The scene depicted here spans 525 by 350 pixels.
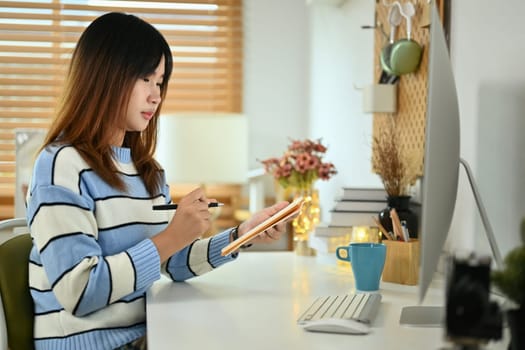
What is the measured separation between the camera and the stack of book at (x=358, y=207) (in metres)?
1.74

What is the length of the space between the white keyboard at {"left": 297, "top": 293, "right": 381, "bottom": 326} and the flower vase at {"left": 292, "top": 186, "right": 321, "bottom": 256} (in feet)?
2.18

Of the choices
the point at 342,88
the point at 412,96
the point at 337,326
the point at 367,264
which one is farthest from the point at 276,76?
the point at 337,326

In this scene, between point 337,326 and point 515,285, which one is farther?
point 337,326

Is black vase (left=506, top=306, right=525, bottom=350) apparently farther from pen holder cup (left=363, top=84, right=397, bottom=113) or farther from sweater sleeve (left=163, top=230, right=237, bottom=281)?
pen holder cup (left=363, top=84, right=397, bottom=113)

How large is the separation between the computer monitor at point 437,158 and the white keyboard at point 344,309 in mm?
92

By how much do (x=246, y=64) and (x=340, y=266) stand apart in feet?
6.41

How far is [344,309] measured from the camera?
3.62 ft

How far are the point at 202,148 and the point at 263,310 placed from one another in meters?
1.78

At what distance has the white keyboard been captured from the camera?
1.04 m

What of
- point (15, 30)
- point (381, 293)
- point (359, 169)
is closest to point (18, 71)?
point (15, 30)

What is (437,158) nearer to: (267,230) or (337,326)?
(337,326)

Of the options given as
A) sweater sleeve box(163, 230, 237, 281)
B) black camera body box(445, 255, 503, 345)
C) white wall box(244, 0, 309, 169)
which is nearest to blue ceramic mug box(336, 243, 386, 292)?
sweater sleeve box(163, 230, 237, 281)

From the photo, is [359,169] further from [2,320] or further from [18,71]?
[18,71]

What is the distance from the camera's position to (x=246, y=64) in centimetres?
344
